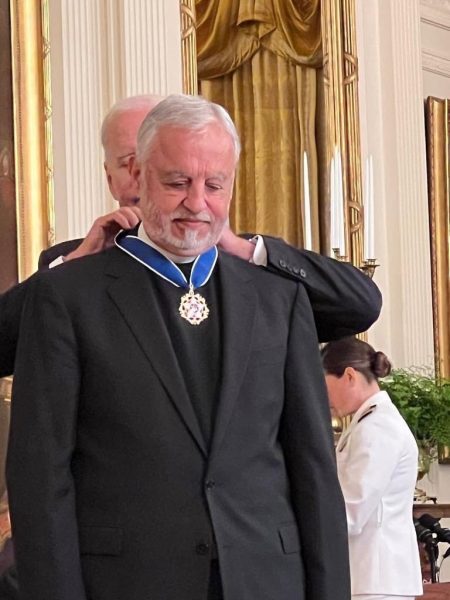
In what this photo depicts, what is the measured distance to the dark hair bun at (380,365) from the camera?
5531 millimetres

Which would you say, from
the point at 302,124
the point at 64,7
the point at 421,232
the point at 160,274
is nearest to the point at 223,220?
the point at 160,274

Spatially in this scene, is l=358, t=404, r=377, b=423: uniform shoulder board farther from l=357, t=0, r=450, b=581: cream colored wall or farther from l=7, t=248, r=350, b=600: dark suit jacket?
l=357, t=0, r=450, b=581: cream colored wall

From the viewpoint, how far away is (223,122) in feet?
9.24

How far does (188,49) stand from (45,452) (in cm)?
541

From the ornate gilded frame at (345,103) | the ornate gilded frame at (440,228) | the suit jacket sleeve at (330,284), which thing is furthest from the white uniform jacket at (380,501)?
the ornate gilded frame at (440,228)

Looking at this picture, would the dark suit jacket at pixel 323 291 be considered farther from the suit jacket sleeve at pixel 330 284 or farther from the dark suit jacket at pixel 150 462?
the dark suit jacket at pixel 150 462

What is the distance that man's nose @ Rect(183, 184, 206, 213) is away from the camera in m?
2.74

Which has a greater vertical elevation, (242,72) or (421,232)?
(242,72)

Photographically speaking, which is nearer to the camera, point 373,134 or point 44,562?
point 44,562

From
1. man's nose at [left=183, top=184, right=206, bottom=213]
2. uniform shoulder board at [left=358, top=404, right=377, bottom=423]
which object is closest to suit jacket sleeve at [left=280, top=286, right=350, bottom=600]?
man's nose at [left=183, top=184, right=206, bottom=213]

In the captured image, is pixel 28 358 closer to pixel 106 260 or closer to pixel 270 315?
pixel 106 260

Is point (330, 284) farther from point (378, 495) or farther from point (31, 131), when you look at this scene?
point (31, 131)

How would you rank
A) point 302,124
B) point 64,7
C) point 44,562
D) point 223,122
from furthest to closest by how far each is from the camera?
point 302,124, point 64,7, point 223,122, point 44,562

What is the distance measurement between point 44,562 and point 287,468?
56 cm
